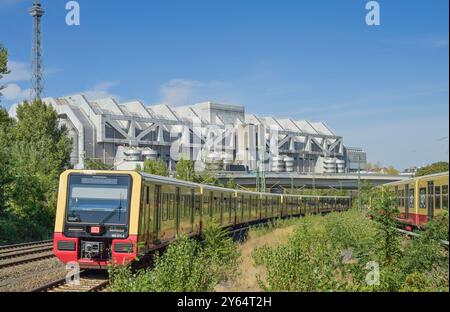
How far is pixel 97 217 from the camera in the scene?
15031 millimetres

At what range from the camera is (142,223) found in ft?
50.1

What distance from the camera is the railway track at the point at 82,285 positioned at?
13411 mm

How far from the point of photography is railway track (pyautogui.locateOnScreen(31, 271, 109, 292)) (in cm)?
1341

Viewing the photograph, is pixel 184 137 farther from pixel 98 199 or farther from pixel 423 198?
pixel 98 199

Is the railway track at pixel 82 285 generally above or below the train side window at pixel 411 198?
below

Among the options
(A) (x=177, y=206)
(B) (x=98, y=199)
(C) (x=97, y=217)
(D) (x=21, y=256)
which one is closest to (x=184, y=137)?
(D) (x=21, y=256)

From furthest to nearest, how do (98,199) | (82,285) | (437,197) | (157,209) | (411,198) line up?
(411,198)
(437,197)
(157,209)
(98,199)
(82,285)

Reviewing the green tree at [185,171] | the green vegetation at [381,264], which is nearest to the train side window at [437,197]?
the green vegetation at [381,264]

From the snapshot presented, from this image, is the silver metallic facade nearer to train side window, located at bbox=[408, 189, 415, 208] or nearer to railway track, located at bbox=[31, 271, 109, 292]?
train side window, located at bbox=[408, 189, 415, 208]

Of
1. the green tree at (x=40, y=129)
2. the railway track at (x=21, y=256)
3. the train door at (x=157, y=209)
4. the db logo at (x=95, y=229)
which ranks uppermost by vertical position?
the green tree at (x=40, y=129)

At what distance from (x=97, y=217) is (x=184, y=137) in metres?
127

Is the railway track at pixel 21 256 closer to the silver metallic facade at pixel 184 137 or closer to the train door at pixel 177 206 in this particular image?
the train door at pixel 177 206
